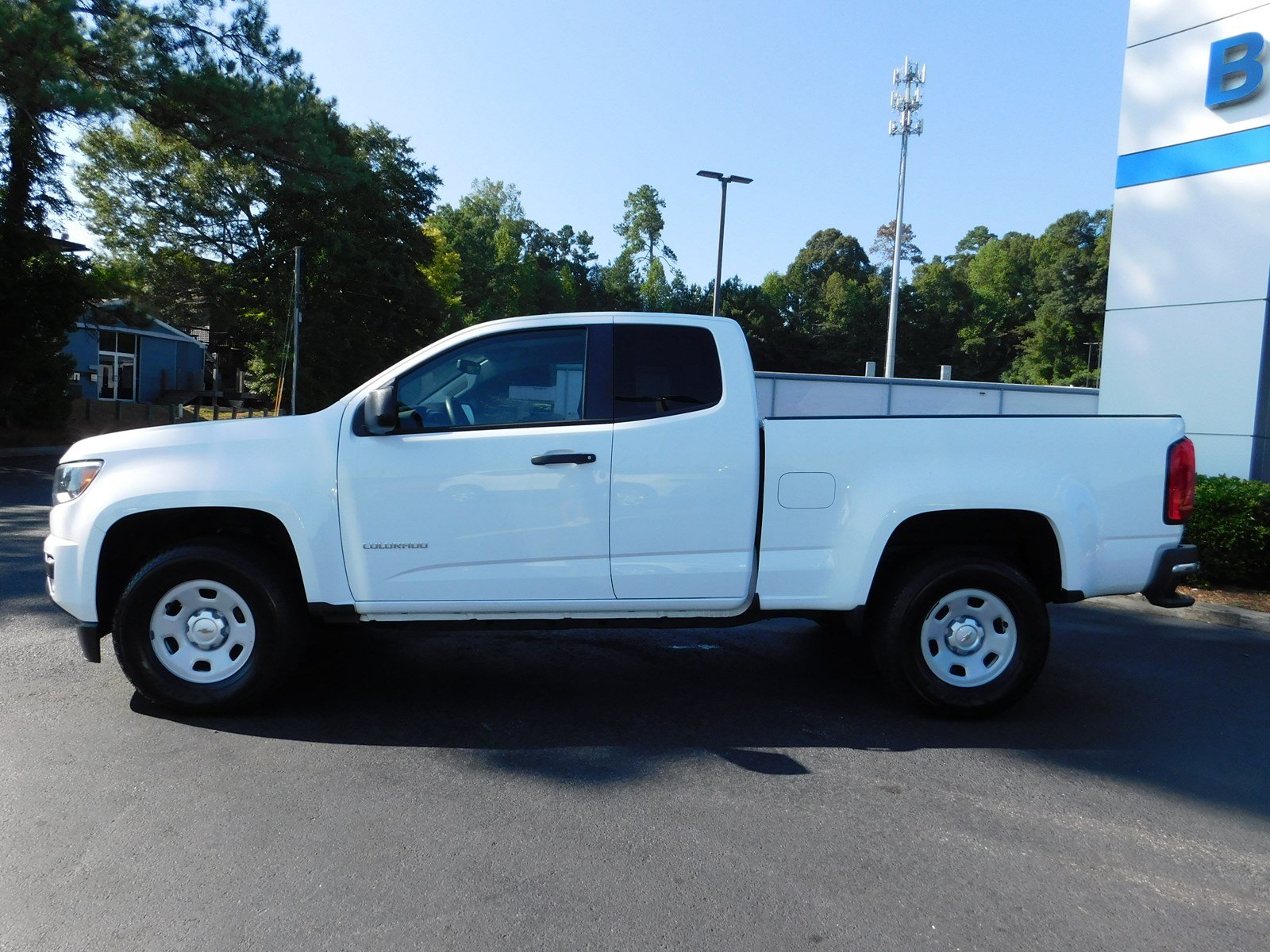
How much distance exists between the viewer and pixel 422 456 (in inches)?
188

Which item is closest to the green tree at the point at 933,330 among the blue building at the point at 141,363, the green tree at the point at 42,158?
the blue building at the point at 141,363

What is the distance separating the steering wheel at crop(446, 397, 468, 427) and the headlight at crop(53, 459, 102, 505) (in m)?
1.75

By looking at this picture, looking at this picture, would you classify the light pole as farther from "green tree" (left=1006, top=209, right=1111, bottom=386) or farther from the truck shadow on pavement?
"green tree" (left=1006, top=209, right=1111, bottom=386)

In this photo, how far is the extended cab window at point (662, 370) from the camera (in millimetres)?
4926

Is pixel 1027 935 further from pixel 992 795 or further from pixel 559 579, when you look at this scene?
pixel 559 579

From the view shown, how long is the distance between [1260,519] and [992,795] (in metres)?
5.97

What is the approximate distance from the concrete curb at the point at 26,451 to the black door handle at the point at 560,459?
66.8ft

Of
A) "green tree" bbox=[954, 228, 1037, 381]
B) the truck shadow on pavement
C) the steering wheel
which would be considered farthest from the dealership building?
"green tree" bbox=[954, 228, 1037, 381]

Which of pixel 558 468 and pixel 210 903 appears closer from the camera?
pixel 210 903

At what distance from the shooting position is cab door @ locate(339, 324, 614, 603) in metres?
4.75

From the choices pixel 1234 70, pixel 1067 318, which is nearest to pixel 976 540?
pixel 1234 70

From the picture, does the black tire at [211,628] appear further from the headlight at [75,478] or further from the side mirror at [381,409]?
the side mirror at [381,409]

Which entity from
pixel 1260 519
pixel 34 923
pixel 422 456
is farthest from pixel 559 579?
pixel 1260 519

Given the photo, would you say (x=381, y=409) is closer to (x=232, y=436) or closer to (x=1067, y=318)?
(x=232, y=436)
